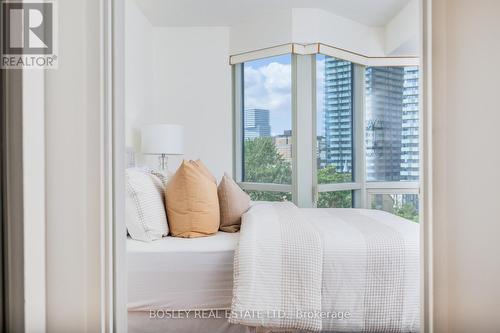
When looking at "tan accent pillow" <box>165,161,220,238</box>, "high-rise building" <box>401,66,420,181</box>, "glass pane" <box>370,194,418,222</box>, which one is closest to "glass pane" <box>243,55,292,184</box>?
"glass pane" <box>370,194,418,222</box>

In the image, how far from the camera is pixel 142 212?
6.18 ft

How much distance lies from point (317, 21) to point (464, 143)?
3.39m

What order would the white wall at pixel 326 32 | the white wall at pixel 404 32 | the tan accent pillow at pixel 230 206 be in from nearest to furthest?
the tan accent pillow at pixel 230 206 → the white wall at pixel 404 32 → the white wall at pixel 326 32

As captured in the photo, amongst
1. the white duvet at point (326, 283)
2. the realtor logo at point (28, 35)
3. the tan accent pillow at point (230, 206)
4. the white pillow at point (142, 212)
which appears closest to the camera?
the realtor logo at point (28, 35)

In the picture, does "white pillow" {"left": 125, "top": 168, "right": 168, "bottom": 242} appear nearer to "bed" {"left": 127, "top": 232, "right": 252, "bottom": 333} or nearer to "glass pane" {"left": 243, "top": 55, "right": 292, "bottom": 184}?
"bed" {"left": 127, "top": 232, "right": 252, "bottom": 333}

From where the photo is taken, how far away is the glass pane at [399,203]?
427 centimetres

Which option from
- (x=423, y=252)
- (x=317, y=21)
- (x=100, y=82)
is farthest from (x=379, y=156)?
(x=100, y=82)

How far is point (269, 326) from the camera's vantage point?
64.2 inches

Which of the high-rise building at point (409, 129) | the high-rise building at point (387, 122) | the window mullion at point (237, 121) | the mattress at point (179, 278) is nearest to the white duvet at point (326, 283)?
the mattress at point (179, 278)

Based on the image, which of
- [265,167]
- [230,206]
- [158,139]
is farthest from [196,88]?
[230,206]

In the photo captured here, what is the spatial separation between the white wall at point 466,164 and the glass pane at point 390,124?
3661mm

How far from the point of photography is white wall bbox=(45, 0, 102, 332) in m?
0.72

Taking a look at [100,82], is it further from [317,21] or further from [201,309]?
[317,21]

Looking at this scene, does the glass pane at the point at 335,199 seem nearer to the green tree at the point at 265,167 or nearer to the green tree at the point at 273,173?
the green tree at the point at 273,173
